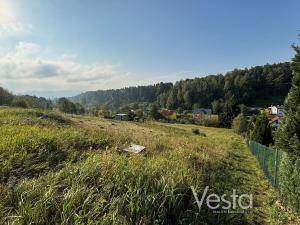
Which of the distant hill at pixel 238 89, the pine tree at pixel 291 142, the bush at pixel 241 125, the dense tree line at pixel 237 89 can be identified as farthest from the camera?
the distant hill at pixel 238 89

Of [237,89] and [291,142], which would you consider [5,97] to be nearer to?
[291,142]

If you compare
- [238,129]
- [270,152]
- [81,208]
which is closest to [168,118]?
[238,129]

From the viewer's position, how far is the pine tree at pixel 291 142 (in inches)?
221

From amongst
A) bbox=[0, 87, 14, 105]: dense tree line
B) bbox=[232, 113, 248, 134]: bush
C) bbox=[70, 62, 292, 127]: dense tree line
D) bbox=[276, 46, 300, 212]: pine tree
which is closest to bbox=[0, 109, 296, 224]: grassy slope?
bbox=[276, 46, 300, 212]: pine tree

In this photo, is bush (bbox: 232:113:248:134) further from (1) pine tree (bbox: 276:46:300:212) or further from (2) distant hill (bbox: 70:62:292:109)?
(1) pine tree (bbox: 276:46:300:212)

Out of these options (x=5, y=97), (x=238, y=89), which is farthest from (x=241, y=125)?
(x=238, y=89)

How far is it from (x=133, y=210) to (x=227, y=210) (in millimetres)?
2316

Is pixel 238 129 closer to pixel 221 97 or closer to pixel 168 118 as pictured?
pixel 168 118

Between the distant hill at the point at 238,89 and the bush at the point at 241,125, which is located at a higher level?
the distant hill at the point at 238,89

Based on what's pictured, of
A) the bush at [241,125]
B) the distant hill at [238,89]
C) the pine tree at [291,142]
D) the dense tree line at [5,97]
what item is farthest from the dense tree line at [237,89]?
the pine tree at [291,142]

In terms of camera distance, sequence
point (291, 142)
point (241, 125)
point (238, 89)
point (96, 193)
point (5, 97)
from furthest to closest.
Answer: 1. point (238, 89)
2. point (5, 97)
3. point (241, 125)
4. point (291, 142)
5. point (96, 193)

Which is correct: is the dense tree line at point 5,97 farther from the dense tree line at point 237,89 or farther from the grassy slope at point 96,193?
the dense tree line at point 237,89

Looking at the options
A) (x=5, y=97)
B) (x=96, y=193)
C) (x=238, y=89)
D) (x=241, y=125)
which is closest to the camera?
(x=96, y=193)

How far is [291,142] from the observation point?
6.04 m
